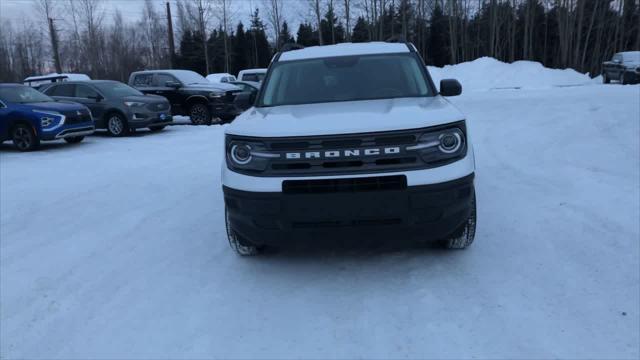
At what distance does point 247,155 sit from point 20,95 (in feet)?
35.2

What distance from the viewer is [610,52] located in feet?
142

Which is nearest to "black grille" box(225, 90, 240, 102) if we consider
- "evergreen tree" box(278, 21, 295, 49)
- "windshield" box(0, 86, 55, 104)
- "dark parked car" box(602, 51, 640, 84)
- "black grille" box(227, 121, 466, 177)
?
Answer: "windshield" box(0, 86, 55, 104)

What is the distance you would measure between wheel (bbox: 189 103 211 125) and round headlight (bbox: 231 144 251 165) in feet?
40.6

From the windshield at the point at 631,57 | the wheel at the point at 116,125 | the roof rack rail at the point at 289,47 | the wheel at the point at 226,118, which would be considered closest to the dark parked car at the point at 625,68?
the windshield at the point at 631,57

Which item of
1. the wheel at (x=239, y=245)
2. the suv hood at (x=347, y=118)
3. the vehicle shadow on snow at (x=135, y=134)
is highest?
the suv hood at (x=347, y=118)

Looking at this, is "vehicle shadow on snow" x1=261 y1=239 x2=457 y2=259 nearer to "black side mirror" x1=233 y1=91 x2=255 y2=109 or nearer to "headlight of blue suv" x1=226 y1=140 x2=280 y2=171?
"headlight of blue suv" x1=226 y1=140 x2=280 y2=171

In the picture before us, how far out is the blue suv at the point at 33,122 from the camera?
36.6 ft

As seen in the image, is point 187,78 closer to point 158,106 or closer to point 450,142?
point 158,106

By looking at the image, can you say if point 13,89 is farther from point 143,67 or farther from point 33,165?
point 143,67

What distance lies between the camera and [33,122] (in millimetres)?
11133

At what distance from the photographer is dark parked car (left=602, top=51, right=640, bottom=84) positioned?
22641 millimetres

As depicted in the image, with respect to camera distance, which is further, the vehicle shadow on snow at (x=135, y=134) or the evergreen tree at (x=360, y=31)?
the evergreen tree at (x=360, y=31)

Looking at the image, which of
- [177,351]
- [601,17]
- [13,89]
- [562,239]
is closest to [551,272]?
[562,239]

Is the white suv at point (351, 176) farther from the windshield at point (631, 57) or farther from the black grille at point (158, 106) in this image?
the windshield at point (631, 57)
